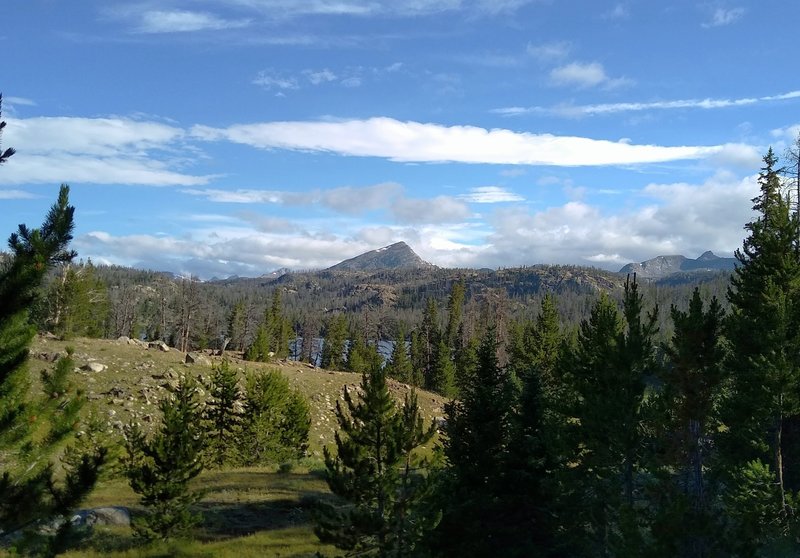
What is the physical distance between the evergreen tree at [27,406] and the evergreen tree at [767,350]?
2131cm

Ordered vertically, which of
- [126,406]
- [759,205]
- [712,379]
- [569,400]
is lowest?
[126,406]

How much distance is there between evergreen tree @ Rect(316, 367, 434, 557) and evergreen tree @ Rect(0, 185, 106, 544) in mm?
6227

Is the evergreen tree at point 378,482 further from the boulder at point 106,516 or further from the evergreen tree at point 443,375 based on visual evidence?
the evergreen tree at point 443,375

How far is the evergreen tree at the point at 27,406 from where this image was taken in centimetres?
743

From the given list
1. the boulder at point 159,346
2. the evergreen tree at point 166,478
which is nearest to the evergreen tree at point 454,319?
the boulder at point 159,346

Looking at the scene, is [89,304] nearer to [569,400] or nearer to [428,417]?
[428,417]

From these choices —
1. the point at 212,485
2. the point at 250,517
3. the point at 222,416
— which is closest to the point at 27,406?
the point at 250,517

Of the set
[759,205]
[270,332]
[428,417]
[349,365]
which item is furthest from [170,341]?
[759,205]

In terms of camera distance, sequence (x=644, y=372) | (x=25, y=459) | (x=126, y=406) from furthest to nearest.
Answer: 1. (x=126, y=406)
2. (x=644, y=372)
3. (x=25, y=459)

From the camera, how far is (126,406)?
3984 centimetres

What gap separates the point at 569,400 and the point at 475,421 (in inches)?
300

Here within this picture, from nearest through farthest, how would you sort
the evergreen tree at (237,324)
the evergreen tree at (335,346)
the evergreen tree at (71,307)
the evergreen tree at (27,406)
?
the evergreen tree at (27,406) < the evergreen tree at (71,307) < the evergreen tree at (335,346) < the evergreen tree at (237,324)

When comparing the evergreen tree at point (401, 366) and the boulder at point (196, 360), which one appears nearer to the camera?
the boulder at point (196, 360)

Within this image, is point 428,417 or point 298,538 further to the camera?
point 428,417
